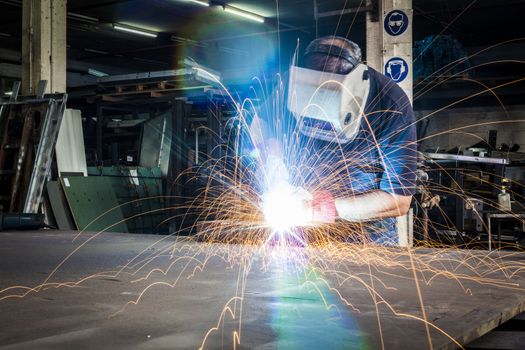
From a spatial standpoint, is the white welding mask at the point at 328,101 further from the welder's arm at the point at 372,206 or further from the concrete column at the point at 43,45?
the concrete column at the point at 43,45

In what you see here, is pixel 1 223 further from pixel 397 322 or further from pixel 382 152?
pixel 397 322

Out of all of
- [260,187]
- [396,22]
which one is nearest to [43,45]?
[260,187]

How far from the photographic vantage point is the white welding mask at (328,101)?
4.70 metres

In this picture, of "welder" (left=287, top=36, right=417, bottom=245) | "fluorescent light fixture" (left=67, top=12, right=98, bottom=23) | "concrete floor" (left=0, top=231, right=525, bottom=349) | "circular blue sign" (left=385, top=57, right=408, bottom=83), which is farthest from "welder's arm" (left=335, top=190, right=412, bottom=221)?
"fluorescent light fixture" (left=67, top=12, right=98, bottom=23)

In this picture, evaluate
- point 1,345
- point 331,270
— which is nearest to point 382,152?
point 331,270

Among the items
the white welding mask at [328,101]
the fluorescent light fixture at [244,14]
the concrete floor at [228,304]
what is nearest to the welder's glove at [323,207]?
the white welding mask at [328,101]

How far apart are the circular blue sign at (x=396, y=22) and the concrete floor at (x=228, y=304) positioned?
94.2 inches

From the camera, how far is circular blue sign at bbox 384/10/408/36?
5863 millimetres

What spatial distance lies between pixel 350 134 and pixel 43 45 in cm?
424

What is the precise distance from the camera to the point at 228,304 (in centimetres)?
269

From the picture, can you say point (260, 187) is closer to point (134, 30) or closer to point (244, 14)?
point (244, 14)

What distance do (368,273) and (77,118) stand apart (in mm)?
5075

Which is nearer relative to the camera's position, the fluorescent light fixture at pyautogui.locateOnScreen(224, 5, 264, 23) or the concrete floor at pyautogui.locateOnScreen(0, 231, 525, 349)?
the concrete floor at pyautogui.locateOnScreen(0, 231, 525, 349)

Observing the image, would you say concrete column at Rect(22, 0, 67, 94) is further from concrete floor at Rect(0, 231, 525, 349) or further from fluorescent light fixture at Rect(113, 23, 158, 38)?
fluorescent light fixture at Rect(113, 23, 158, 38)
